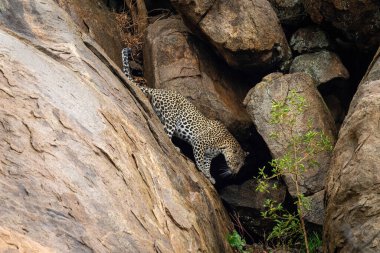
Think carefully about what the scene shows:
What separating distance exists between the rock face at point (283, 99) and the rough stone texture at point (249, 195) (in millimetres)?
437

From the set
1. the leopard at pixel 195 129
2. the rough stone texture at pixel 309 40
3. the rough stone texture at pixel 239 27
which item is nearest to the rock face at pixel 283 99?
the rough stone texture at pixel 239 27

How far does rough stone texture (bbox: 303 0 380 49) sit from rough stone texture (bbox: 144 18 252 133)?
2.07 metres

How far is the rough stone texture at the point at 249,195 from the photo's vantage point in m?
10.7

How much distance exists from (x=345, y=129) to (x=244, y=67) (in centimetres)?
428

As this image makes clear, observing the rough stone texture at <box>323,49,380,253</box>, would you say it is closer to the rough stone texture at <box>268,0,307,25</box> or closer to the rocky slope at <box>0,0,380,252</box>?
the rocky slope at <box>0,0,380,252</box>

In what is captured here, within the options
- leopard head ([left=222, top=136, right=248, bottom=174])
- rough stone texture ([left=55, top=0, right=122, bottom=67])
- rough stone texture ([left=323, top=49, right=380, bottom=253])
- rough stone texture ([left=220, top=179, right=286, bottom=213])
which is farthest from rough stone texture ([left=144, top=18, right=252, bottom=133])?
rough stone texture ([left=323, top=49, right=380, bottom=253])

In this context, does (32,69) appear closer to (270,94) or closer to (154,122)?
(154,122)

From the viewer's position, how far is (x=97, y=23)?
12.6 m

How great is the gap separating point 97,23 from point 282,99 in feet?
13.8

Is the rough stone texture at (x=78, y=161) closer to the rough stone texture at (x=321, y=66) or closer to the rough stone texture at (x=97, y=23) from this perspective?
the rough stone texture at (x=97, y=23)

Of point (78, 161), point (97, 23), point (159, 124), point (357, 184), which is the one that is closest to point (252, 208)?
point (159, 124)

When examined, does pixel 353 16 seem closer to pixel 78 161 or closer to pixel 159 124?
pixel 159 124

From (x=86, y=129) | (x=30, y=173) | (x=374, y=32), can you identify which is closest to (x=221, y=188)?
(x=374, y=32)

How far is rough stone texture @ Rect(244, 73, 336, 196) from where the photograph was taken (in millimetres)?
10469
